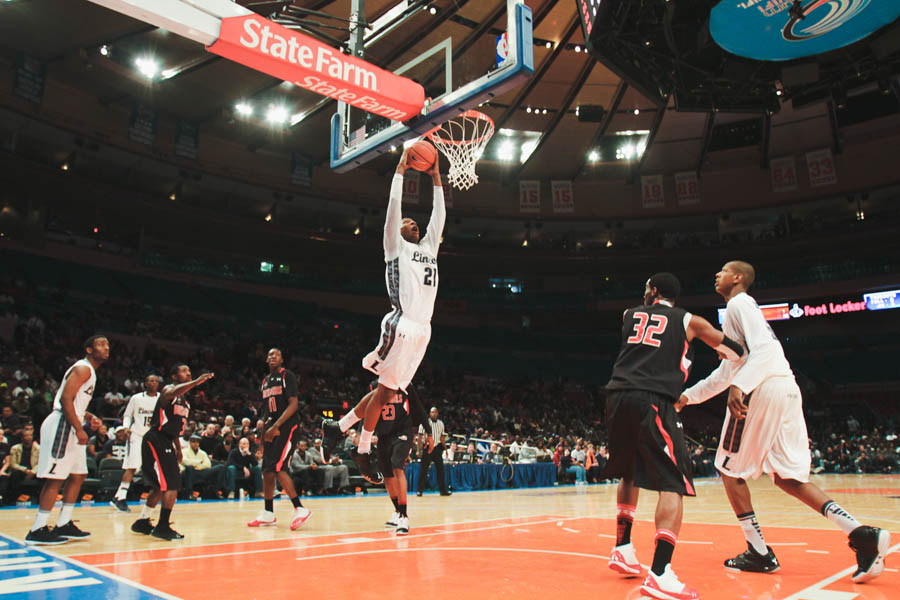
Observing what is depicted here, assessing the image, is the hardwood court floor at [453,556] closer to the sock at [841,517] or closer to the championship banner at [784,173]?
the sock at [841,517]

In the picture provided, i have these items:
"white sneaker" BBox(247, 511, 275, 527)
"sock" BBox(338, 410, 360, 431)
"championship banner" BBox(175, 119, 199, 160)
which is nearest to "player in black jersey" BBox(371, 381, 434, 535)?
"sock" BBox(338, 410, 360, 431)

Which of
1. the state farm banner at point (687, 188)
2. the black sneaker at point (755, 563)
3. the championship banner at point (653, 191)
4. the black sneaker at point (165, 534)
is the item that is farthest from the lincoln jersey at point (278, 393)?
the state farm banner at point (687, 188)

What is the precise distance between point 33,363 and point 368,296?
58.7 ft

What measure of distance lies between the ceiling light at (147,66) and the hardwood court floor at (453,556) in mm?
17110

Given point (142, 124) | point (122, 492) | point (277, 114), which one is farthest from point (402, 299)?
point (142, 124)

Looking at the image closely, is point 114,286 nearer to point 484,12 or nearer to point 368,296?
point 368,296

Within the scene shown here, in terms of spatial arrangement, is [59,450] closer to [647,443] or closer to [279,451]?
[279,451]

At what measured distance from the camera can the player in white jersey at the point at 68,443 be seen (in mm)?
5688

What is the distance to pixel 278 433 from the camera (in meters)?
6.96

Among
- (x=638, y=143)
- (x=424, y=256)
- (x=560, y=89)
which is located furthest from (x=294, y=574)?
(x=638, y=143)

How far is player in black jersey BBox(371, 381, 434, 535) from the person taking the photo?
6.36 meters

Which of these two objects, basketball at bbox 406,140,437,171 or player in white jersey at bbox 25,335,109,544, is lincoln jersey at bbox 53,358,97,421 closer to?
player in white jersey at bbox 25,335,109,544

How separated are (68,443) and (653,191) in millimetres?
29668

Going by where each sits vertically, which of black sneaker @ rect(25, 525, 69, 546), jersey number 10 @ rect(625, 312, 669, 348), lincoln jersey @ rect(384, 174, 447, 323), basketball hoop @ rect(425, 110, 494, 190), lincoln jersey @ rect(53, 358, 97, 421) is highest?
basketball hoop @ rect(425, 110, 494, 190)
